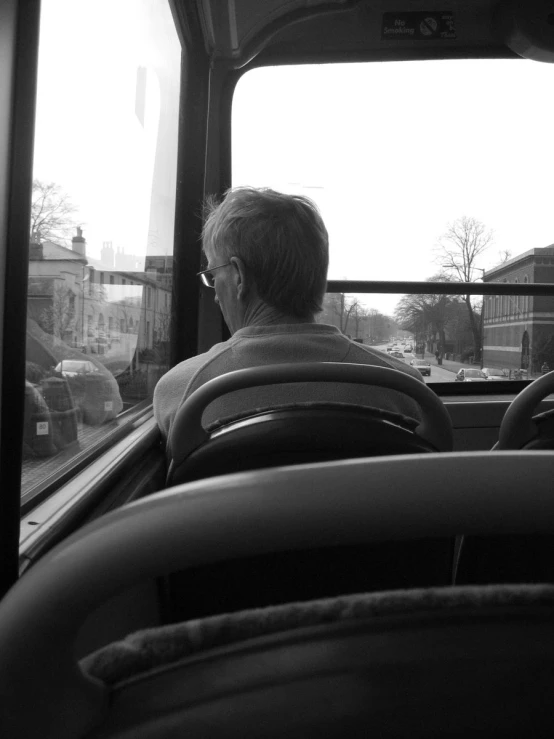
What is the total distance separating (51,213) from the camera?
45.1 inches

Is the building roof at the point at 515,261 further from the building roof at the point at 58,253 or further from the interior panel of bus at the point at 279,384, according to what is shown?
the building roof at the point at 58,253

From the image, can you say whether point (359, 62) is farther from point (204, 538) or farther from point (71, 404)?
point (204, 538)

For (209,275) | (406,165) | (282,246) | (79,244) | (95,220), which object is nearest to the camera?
(79,244)

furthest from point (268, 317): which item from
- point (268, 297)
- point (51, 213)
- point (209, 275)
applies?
point (51, 213)

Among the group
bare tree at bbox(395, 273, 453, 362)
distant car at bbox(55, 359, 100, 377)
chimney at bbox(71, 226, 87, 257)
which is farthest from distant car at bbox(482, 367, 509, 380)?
chimney at bbox(71, 226, 87, 257)

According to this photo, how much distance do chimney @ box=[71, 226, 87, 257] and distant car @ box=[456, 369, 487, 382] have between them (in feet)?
6.80

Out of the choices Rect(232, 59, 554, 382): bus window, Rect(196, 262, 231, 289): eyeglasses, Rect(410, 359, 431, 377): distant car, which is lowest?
Rect(410, 359, 431, 377): distant car

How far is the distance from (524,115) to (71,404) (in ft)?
7.70

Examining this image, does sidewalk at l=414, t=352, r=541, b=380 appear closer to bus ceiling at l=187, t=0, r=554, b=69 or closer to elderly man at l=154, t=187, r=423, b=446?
bus ceiling at l=187, t=0, r=554, b=69

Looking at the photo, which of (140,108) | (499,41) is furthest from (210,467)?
(499,41)

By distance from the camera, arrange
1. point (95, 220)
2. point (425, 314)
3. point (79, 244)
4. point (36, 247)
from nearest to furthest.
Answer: point (36, 247)
point (79, 244)
point (95, 220)
point (425, 314)

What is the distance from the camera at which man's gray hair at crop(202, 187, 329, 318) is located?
1593mm

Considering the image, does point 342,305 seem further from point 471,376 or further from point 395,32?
point 395,32

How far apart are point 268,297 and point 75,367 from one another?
1.66 ft
